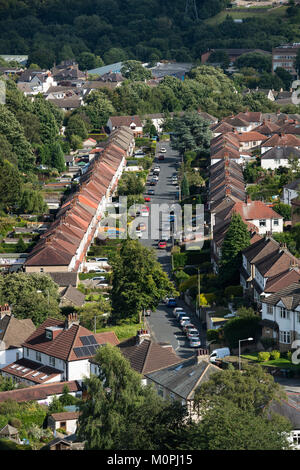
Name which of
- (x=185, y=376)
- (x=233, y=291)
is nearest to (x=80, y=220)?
(x=233, y=291)

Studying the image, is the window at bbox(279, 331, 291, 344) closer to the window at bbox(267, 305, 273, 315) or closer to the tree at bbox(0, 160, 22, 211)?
the window at bbox(267, 305, 273, 315)

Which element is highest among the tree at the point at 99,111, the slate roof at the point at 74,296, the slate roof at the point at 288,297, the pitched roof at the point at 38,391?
the tree at the point at 99,111

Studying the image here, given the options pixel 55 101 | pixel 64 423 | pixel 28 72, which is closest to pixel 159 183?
pixel 55 101

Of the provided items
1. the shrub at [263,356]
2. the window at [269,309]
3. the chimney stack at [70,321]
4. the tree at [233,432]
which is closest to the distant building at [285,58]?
the window at [269,309]

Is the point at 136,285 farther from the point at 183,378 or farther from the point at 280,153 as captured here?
the point at 280,153

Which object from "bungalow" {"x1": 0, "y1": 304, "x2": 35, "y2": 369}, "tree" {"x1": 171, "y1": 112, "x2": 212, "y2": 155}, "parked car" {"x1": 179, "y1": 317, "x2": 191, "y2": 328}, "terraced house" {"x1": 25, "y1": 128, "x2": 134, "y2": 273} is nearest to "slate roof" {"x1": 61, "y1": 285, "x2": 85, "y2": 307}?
"terraced house" {"x1": 25, "y1": 128, "x2": 134, "y2": 273}

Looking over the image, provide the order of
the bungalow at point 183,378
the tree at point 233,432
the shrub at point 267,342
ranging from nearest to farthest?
1. the tree at point 233,432
2. the bungalow at point 183,378
3. the shrub at point 267,342

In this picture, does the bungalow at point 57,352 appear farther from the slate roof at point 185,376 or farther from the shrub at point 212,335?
the slate roof at point 185,376

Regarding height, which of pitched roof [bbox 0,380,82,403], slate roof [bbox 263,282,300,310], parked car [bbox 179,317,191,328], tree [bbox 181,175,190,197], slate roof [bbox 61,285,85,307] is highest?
tree [bbox 181,175,190,197]
